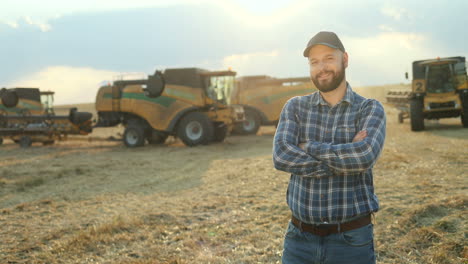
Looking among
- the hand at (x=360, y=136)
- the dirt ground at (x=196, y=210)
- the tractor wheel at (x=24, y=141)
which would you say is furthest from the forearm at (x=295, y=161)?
the tractor wheel at (x=24, y=141)

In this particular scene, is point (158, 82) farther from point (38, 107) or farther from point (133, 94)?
point (38, 107)

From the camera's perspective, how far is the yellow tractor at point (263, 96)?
17953 mm

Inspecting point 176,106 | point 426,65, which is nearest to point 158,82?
point 176,106

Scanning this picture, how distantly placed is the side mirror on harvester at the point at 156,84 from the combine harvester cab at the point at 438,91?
29.7 feet

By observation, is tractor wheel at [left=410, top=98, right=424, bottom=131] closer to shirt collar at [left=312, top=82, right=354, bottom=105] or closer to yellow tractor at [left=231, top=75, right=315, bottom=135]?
yellow tractor at [left=231, top=75, right=315, bottom=135]

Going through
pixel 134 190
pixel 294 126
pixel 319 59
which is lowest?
pixel 134 190

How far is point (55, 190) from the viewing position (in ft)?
26.2

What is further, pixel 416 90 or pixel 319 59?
pixel 416 90

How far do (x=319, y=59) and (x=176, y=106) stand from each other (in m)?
12.3

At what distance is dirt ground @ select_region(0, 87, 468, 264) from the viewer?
4.41 meters

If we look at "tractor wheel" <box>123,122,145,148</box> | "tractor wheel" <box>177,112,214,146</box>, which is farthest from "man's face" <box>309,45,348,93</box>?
"tractor wheel" <box>123,122,145,148</box>

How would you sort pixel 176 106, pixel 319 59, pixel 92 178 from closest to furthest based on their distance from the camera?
pixel 319 59, pixel 92 178, pixel 176 106

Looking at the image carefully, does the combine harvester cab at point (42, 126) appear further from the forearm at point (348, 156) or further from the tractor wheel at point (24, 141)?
the forearm at point (348, 156)

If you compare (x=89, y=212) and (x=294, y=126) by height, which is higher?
(x=294, y=126)
